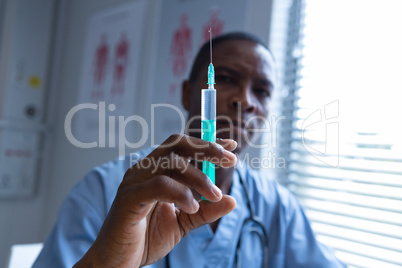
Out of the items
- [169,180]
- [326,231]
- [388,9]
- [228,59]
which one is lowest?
[326,231]

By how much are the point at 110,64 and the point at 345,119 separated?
1.37m

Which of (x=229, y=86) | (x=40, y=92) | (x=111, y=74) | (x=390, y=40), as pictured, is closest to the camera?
(x=229, y=86)

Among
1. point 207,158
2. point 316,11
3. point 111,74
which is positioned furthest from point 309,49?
point 111,74

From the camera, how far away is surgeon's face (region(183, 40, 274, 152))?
832mm

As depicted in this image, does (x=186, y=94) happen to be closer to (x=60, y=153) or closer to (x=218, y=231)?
(x=218, y=231)

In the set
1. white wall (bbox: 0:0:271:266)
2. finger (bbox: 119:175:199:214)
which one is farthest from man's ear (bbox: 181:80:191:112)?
white wall (bbox: 0:0:271:266)

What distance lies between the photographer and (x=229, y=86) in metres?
0.87

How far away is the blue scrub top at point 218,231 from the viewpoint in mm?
750

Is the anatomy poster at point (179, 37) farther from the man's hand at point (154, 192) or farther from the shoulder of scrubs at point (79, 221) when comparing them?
the man's hand at point (154, 192)

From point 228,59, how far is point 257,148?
1.80ft

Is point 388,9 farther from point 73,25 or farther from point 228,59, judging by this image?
point 73,25

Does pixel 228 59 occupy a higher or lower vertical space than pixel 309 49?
lower

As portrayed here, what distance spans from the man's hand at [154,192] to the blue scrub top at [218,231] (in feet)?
0.72

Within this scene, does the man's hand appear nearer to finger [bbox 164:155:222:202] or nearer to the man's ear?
finger [bbox 164:155:222:202]
